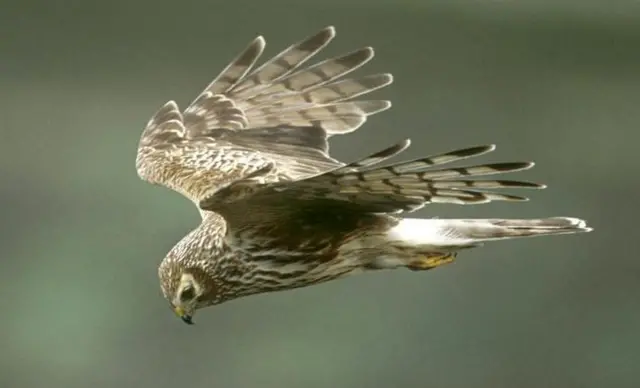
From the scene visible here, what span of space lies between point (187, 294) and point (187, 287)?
0.05 ft

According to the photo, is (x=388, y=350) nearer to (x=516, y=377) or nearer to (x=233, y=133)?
(x=516, y=377)

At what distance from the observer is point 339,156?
10.1 ft

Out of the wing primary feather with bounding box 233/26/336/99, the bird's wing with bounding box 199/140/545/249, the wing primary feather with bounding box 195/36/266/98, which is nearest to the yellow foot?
the bird's wing with bounding box 199/140/545/249

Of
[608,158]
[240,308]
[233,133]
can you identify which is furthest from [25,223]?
[608,158]

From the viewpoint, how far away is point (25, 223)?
3273 mm

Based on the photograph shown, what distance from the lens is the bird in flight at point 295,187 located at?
4.36 ft

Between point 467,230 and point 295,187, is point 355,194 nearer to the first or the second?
point 295,187

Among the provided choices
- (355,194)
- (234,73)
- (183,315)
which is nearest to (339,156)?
(234,73)

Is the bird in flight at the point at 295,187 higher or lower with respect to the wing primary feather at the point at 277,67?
lower

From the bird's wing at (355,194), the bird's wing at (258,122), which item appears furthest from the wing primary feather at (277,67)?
the bird's wing at (355,194)

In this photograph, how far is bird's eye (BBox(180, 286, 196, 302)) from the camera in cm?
161

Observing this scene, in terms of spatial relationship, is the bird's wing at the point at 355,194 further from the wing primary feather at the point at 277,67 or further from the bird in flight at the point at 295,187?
the wing primary feather at the point at 277,67

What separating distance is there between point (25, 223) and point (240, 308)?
67 cm

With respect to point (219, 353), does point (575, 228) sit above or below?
above
